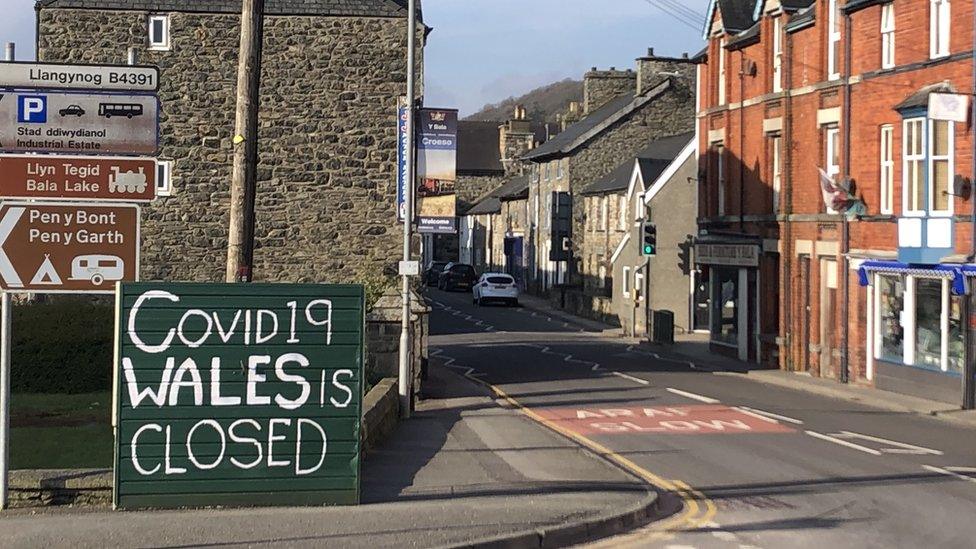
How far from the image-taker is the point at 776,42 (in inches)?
1324

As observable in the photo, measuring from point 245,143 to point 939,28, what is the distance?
17638mm

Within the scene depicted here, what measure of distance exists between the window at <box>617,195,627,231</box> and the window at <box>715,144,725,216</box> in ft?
60.2

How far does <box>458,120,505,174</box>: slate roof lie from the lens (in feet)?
342

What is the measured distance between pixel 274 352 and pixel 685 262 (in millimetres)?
29149

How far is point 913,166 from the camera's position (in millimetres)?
26234

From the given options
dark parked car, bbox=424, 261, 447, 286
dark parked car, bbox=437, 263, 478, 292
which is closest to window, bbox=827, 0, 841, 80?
dark parked car, bbox=437, 263, 478, 292

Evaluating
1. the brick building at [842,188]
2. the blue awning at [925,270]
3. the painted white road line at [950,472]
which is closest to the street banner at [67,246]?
the painted white road line at [950,472]

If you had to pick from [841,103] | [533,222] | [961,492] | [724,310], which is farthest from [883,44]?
[533,222]

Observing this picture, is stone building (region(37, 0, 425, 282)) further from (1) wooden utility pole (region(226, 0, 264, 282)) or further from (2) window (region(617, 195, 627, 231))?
(2) window (region(617, 195, 627, 231))

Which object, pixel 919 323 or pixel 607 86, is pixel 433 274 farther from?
pixel 919 323

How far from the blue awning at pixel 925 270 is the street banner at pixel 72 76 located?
58.3 feet

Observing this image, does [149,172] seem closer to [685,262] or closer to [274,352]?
[274,352]

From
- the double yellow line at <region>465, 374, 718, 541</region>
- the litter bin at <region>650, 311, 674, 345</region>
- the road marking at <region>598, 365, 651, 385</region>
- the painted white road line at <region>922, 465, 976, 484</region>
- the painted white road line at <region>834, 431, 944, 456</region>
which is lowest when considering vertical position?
the painted white road line at <region>834, 431, 944, 456</region>

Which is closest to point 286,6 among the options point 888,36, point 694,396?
point 694,396
